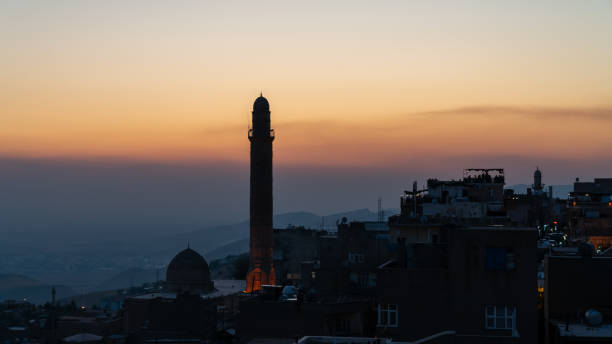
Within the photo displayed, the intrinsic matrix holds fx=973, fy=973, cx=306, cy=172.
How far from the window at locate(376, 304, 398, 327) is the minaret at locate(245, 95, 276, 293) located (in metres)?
44.6

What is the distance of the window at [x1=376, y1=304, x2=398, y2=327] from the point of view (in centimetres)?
1797

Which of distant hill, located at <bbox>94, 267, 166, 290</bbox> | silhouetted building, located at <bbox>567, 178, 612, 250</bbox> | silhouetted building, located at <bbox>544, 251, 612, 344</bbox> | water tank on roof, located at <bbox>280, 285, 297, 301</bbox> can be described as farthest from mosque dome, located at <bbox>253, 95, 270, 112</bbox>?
distant hill, located at <bbox>94, 267, 166, 290</bbox>

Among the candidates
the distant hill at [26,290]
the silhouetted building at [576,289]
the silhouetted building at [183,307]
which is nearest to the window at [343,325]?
the silhouetted building at [576,289]

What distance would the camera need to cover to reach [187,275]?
61.0 meters

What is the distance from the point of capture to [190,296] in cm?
4406

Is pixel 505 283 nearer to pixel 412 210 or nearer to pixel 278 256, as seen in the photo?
pixel 412 210

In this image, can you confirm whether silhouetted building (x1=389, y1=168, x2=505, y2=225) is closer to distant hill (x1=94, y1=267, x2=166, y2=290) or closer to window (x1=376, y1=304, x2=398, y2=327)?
window (x1=376, y1=304, x2=398, y2=327)

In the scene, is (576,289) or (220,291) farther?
(220,291)

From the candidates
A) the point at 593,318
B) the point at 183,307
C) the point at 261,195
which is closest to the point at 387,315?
the point at 593,318

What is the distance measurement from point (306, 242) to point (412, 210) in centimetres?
2924

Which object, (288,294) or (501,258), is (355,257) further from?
(501,258)

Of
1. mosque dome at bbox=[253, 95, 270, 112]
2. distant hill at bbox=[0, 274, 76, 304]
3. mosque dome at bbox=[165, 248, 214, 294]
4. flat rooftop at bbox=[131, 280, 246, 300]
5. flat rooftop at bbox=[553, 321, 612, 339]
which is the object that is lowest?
distant hill at bbox=[0, 274, 76, 304]

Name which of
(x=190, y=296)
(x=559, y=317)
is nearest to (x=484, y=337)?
(x=559, y=317)

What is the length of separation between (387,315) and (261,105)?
47122 millimetres
